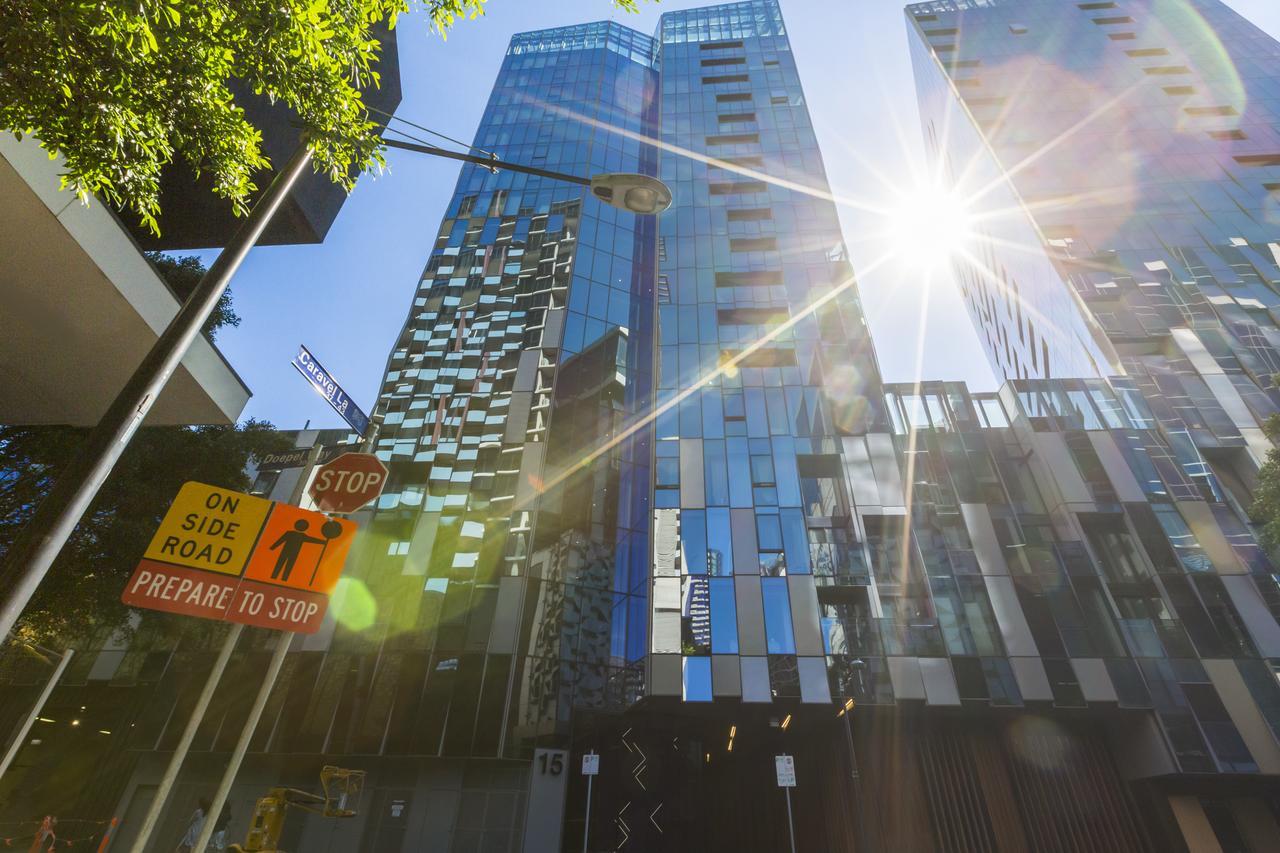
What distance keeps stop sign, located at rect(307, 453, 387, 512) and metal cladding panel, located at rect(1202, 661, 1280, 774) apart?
2791 cm

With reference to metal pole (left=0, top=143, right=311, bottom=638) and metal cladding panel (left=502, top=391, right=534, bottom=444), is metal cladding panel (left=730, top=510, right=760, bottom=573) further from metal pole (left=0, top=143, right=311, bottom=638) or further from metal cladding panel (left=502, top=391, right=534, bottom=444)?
metal pole (left=0, top=143, right=311, bottom=638)

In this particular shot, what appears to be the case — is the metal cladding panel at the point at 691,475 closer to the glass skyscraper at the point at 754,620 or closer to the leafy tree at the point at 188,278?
the glass skyscraper at the point at 754,620

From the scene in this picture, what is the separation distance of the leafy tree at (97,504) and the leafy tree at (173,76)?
1248 centimetres

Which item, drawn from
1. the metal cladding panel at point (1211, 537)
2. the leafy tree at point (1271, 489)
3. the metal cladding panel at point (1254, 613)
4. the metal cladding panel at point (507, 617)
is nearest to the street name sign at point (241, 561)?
the metal cladding panel at point (507, 617)

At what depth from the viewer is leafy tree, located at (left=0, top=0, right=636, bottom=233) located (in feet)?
15.6

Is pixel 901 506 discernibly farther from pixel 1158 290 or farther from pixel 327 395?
pixel 327 395

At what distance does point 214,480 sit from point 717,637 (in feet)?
57.5

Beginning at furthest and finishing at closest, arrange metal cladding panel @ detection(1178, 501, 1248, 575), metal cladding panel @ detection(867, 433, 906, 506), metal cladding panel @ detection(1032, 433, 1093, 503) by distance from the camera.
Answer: metal cladding panel @ detection(867, 433, 906, 506) < metal cladding panel @ detection(1032, 433, 1093, 503) < metal cladding panel @ detection(1178, 501, 1248, 575)

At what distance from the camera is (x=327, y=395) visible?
5.85m

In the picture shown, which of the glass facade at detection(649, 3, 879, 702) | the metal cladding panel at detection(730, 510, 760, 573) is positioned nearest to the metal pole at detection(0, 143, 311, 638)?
the glass facade at detection(649, 3, 879, 702)

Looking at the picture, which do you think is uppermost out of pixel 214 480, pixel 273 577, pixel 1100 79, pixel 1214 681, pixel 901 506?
pixel 1100 79

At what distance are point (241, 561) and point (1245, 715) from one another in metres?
29.2

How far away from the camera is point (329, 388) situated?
5.94 meters

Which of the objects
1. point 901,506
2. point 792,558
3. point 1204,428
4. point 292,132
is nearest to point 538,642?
point 792,558
